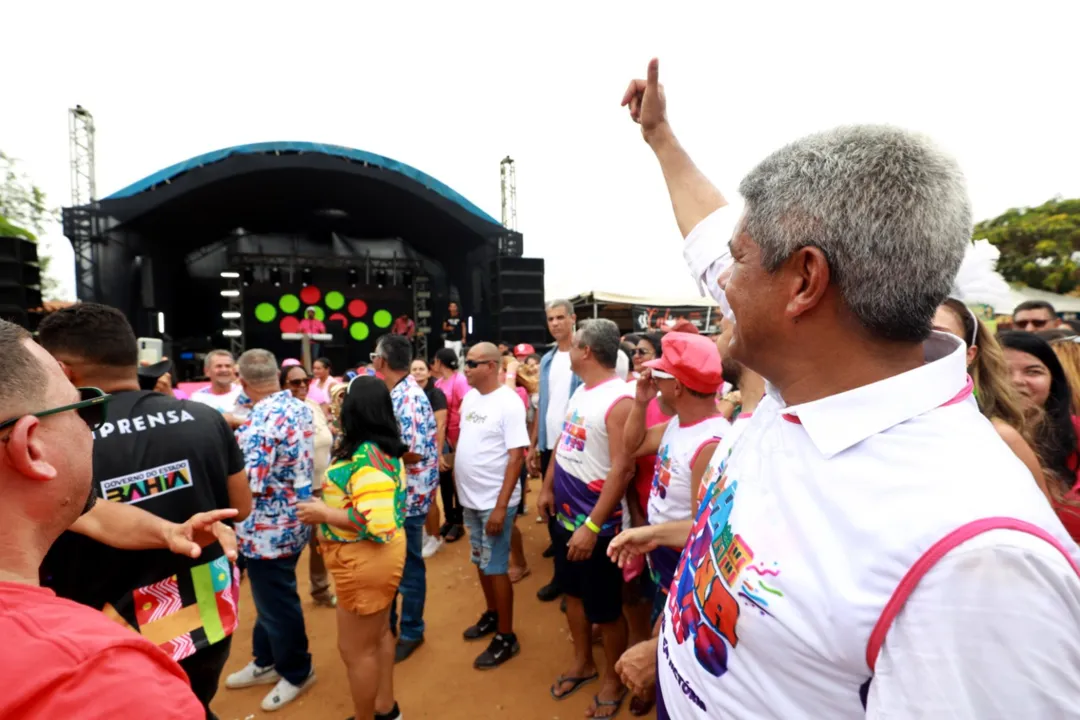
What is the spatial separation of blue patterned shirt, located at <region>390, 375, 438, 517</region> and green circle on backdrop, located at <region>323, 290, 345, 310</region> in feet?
40.9

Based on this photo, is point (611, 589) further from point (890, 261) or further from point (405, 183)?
point (405, 183)

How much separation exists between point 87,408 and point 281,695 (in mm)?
2761

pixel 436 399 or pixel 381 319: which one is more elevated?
pixel 381 319

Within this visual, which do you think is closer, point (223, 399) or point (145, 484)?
point (145, 484)

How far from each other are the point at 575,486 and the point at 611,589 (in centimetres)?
57

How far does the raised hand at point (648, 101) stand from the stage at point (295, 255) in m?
10.8

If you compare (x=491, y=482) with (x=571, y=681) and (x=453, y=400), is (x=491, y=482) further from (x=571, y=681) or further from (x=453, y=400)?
(x=453, y=400)

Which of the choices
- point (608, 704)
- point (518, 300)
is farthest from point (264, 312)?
point (608, 704)

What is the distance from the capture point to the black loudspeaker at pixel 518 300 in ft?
40.7

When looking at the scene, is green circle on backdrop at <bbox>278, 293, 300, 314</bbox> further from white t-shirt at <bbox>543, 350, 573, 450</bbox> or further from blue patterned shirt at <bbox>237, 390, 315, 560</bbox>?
blue patterned shirt at <bbox>237, 390, 315, 560</bbox>

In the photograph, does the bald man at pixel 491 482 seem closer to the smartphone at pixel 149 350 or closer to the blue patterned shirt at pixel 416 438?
the blue patterned shirt at pixel 416 438

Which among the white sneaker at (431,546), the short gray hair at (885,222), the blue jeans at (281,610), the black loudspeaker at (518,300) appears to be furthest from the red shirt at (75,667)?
the black loudspeaker at (518,300)

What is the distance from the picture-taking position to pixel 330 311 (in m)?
15.3

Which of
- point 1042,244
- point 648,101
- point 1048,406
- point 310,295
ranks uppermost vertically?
point 1042,244
